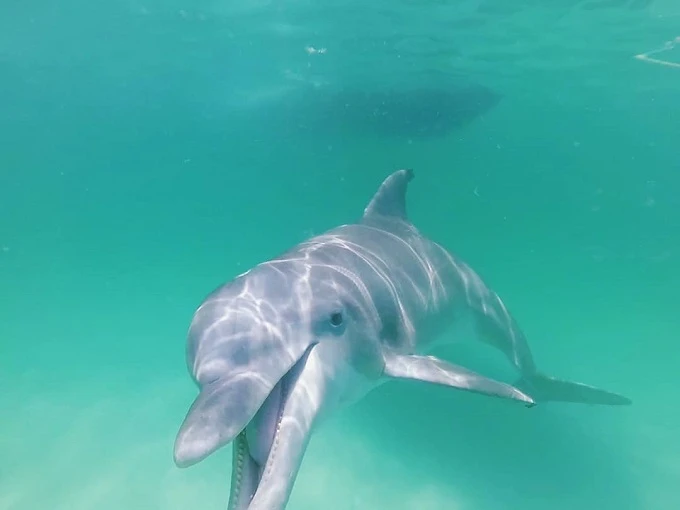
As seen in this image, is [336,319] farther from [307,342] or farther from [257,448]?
Answer: [257,448]

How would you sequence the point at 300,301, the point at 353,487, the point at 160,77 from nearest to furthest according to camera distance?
the point at 300,301
the point at 353,487
the point at 160,77

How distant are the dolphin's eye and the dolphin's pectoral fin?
888 mm

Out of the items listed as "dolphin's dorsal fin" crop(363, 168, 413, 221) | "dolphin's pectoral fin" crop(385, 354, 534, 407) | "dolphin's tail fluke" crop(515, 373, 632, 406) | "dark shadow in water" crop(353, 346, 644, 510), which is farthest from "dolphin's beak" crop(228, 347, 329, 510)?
"dolphin's tail fluke" crop(515, 373, 632, 406)

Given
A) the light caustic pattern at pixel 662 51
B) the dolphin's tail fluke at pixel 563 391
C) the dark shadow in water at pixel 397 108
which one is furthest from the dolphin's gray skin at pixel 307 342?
the dark shadow in water at pixel 397 108

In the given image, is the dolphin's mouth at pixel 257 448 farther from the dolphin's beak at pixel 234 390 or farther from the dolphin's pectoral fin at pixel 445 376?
A: the dolphin's pectoral fin at pixel 445 376

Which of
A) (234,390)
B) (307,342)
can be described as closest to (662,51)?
(307,342)

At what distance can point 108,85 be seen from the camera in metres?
30.1

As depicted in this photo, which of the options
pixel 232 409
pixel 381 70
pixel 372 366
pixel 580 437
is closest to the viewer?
pixel 232 409

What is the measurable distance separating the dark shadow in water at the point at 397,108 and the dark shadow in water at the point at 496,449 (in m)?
16.8

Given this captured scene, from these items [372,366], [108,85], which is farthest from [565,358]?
[108,85]

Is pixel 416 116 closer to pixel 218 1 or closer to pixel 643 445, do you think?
pixel 218 1

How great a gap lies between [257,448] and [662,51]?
2398 cm

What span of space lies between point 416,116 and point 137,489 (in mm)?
21466

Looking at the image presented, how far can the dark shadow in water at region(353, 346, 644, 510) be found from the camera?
9.73m
